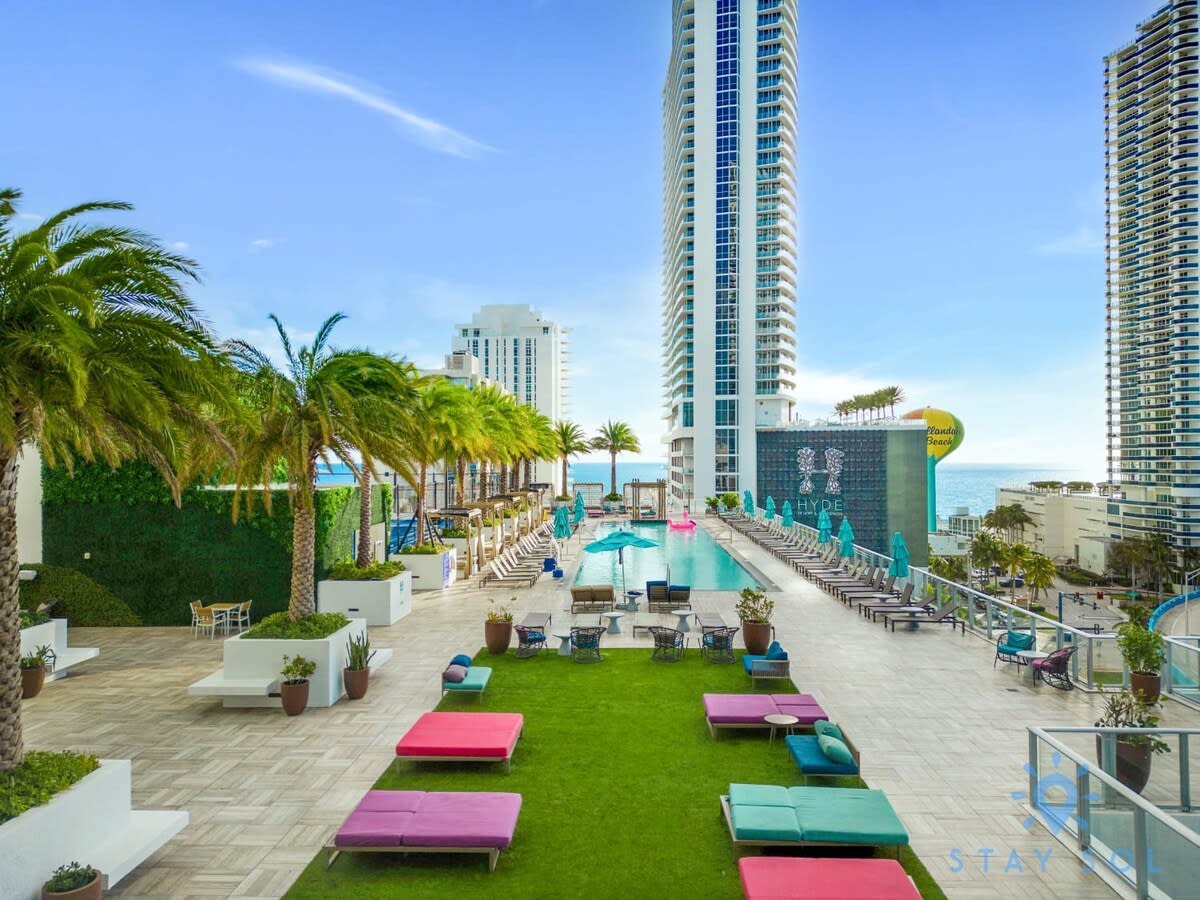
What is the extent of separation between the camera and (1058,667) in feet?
39.0

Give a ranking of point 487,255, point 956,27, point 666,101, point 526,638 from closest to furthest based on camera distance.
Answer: point 526,638
point 956,27
point 666,101
point 487,255

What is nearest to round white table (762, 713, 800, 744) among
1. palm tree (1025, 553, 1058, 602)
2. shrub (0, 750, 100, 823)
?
shrub (0, 750, 100, 823)

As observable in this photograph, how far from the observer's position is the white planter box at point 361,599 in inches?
642

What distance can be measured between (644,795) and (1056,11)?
43.4 metres

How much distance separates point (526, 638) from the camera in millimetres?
13836

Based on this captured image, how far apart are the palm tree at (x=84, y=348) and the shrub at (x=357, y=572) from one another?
9003 millimetres

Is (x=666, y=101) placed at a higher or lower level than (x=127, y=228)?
higher

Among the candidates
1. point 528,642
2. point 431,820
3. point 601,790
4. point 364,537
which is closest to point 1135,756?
point 601,790

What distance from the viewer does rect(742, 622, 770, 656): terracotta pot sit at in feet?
45.3

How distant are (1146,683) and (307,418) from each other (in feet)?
47.1

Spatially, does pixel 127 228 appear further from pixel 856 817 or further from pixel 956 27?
pixel 956 27

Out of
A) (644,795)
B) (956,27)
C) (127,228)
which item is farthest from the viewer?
(956,27)

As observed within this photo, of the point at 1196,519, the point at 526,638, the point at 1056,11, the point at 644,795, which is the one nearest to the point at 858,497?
the point at 1196,519

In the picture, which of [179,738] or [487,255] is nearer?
[179,738]
